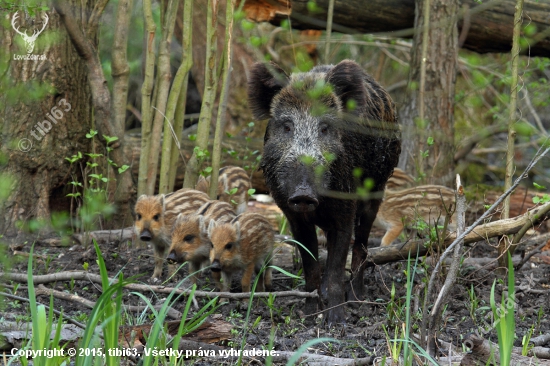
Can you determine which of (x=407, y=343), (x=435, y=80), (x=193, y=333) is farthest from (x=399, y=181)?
(x=407, y=343)

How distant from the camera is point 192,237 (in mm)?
5961

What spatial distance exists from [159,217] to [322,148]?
1942mm

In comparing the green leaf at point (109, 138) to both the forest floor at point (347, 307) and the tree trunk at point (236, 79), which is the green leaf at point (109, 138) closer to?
the forest floor at point (347, 307)

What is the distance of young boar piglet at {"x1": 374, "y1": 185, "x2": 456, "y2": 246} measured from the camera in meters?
7.45

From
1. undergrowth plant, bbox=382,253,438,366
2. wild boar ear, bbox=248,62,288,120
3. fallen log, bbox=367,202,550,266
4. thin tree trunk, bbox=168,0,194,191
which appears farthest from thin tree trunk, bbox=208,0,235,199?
undergrowth plant, bbox=382,253,438,366

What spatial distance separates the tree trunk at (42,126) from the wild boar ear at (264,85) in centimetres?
226

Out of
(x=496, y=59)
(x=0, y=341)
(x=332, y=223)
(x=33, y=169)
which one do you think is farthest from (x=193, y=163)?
(x=496, y=59)

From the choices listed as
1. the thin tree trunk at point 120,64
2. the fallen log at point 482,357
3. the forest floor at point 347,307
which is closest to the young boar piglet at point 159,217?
the forest floor at point 347,307

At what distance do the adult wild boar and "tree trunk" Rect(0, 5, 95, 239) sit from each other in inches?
100

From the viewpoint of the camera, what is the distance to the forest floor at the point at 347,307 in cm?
431

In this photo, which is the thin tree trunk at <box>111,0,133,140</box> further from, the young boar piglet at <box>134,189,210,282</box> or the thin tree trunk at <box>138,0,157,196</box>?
the young boar piglet at <box>134,189,210,282</box>

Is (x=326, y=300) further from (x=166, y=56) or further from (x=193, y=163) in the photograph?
(x=166, y=56)
